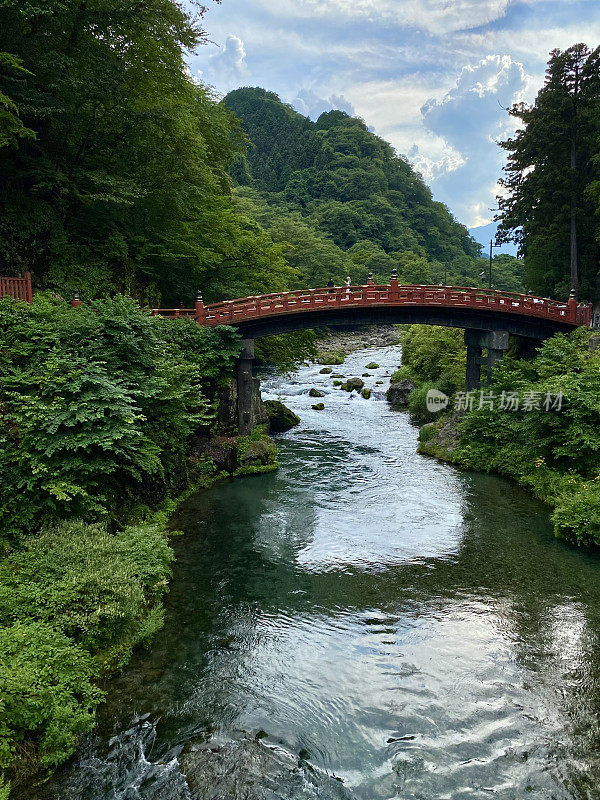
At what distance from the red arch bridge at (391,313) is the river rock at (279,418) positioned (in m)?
5.12

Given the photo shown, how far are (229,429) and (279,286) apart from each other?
9.51 m

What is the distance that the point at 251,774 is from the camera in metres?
7.91

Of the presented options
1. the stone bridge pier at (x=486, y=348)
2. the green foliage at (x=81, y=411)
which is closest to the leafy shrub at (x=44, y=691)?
the green foliage at (x=81, y=411)

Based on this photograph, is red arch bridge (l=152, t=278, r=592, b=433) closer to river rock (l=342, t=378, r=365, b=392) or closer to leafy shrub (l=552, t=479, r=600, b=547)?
leafy shrub (l=552, t=479, r=600, b=547)

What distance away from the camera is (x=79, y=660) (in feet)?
30.0

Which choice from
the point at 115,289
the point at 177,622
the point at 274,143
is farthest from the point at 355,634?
the point at 274,143

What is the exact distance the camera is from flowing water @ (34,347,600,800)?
793 centimetres

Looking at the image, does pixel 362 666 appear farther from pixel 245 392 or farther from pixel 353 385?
pixel 353 385

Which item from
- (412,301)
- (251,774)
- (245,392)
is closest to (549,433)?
(412,301)

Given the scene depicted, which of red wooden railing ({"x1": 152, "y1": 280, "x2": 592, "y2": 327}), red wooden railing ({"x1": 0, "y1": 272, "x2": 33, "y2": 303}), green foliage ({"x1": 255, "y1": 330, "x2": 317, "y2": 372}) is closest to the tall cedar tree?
red wooden railing ({"x1": 152, "y1": 280, "x2": 592, "y2": 327})

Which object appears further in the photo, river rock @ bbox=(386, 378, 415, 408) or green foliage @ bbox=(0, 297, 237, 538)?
river rock @ bbox=(386, 378, 415, 408)

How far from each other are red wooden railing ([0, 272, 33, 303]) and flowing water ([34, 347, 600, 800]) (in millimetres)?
8875

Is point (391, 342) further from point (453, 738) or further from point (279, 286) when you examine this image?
point (453, 738)

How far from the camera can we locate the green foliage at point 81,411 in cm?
1194
